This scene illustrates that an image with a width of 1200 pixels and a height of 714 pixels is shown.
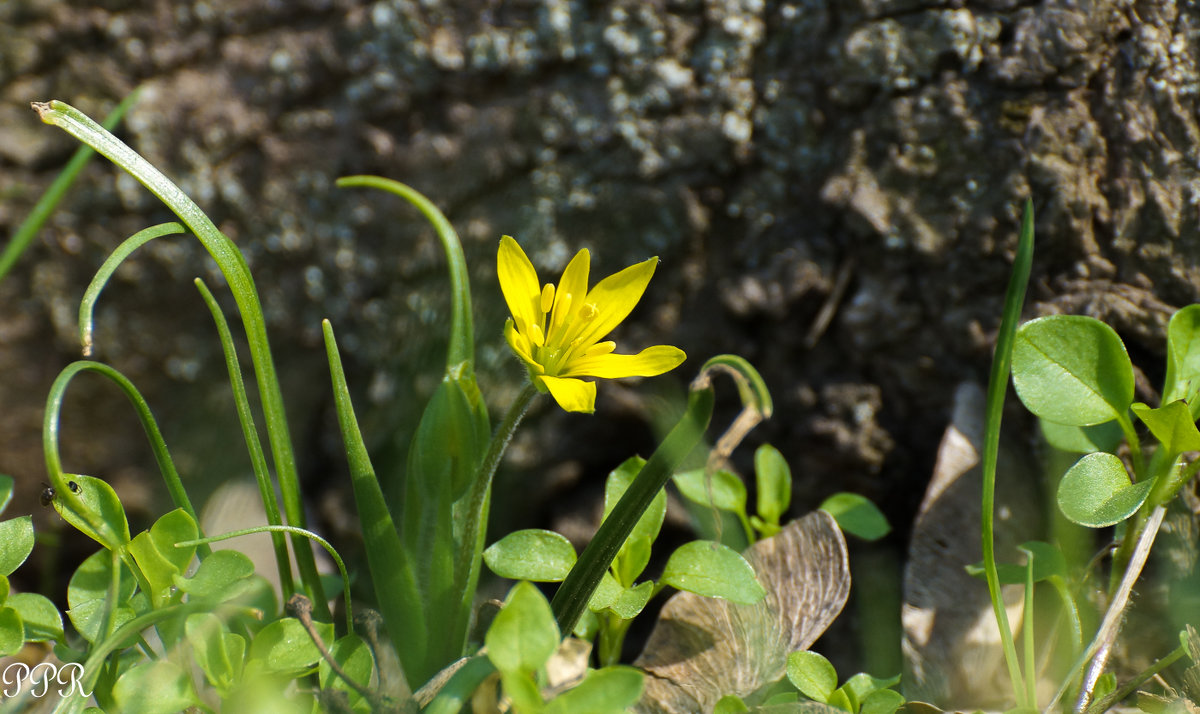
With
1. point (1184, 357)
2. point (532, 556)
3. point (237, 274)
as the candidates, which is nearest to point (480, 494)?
point (532, 556)

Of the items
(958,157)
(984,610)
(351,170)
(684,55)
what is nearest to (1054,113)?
(958,157)

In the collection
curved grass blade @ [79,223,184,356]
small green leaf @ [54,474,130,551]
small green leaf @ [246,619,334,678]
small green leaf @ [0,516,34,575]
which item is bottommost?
small green leaf @ [246,619,334,678]

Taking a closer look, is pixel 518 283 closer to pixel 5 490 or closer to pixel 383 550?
pixel 383 550

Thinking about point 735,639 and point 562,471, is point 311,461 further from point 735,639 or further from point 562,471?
point 735,639

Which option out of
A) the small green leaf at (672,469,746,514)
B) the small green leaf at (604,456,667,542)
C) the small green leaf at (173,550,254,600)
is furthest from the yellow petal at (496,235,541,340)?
the small green leaf at (173,550,254,600)

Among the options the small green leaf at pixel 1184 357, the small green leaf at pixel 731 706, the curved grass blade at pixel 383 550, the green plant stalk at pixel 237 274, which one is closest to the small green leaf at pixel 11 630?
the green plant stalk at pixel 237 274

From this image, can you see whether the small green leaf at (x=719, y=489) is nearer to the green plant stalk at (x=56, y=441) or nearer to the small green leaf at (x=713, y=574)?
the small green leaf at (x=713, y=574)

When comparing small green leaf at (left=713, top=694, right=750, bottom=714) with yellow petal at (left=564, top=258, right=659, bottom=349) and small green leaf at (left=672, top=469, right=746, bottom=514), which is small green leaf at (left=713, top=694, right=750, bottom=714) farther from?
yellow petal at (left=564, top=258, right=659, bottom=349)
